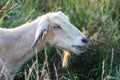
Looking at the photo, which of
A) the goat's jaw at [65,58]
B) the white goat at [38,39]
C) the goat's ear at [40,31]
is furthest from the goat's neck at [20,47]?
the goat's jaw at [65,58]

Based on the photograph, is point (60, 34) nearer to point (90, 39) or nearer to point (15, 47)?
point (15, 47)

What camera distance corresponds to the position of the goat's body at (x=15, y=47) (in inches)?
221

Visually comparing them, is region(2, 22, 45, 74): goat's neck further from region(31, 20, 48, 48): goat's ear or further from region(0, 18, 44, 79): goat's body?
region(31, 20, 48, 48): goat's ear

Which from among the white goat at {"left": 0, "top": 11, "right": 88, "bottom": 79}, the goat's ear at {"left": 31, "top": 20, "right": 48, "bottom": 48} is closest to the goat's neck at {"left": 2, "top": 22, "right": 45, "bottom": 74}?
the white goat at {"left": 0, "top": 11, "right": 88, "bottom": 79}

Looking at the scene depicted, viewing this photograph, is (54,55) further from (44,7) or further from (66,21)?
(44,7)

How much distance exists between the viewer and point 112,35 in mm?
6309

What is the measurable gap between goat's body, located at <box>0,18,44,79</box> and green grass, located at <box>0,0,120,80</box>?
26 cm

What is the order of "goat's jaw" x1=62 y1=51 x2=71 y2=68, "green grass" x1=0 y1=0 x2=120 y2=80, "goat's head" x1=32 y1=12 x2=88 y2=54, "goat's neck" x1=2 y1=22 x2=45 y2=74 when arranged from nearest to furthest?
"goat's head" x1=32 y1=12 x2=88 y2=54, "goat's neck" x1=2 y1=22 x2=45 y2=74, "goat's jaw" x1=62 y1=51 x2=71 y2=68, "green grass" x1=0 y1=0 x2=120 y2=80

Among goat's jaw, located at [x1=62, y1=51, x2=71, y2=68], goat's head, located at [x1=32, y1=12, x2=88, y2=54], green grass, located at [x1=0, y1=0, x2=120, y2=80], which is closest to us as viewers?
goat's head, located at [x1=32, y1=12, x2=88, y2=54]

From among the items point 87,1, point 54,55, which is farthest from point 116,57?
point 87,1

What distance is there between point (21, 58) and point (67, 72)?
70 cm

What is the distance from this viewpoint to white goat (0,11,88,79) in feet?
17.6

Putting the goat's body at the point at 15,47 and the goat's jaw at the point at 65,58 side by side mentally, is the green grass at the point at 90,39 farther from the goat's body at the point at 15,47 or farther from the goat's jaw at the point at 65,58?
the goat's body at the point at 15,47

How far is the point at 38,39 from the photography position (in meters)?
5.43
